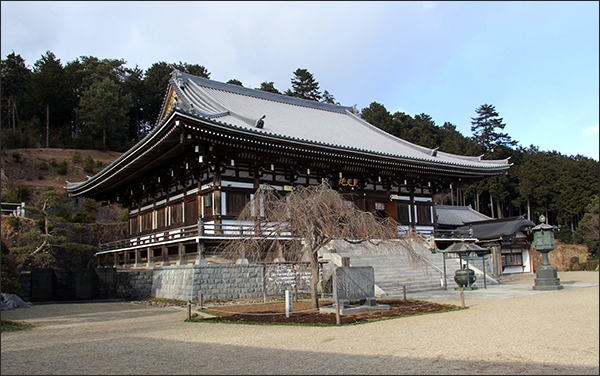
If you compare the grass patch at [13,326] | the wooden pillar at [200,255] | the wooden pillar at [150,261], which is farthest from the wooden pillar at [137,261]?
the grass patch at [13,326]

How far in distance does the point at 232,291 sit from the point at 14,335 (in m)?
7.48

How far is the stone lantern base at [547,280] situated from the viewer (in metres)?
15.7

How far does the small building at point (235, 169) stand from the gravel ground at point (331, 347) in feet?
20.8

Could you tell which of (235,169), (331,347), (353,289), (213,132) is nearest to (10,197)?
(235,169)

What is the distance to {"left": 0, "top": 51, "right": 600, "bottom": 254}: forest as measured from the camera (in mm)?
47062

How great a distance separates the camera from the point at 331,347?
277 inches

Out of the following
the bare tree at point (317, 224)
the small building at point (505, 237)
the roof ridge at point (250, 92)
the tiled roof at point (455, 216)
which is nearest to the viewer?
the bare tree at point (317, 224)

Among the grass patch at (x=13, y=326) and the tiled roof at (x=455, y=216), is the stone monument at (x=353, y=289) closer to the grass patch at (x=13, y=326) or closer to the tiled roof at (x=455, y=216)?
the grass patch at (x=13, y=326)

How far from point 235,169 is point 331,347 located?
1240 cm

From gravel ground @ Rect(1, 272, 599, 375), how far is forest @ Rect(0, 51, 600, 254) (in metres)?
38.6

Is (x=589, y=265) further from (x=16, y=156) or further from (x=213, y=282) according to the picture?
(x=16, y=156)

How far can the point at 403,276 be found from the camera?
1720 centimetres

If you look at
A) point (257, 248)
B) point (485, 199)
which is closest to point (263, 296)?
point (257, 248)

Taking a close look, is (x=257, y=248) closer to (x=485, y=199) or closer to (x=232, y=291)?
(x=232, y=291)
